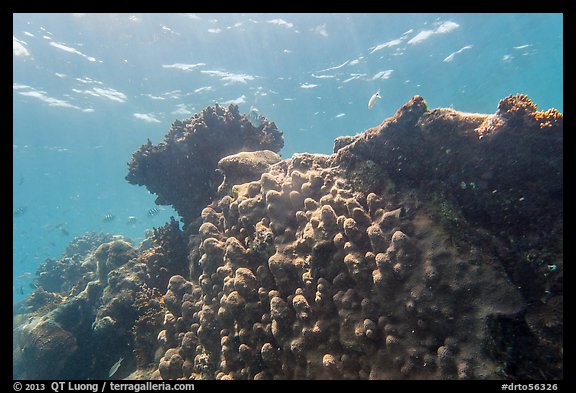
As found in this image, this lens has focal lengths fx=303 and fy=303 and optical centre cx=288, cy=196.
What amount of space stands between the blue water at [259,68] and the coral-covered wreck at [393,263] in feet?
47.4

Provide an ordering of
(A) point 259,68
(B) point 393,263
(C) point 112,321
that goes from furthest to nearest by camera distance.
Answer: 1. (A) point 259,68
2. (C) point 112,321
3. (B) point 393,263

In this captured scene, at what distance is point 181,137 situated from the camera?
9.52 meters

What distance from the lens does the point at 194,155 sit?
9258 millimetres

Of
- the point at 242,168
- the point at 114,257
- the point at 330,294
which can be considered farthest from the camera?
the point at 114,257

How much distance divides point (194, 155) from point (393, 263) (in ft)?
23.2

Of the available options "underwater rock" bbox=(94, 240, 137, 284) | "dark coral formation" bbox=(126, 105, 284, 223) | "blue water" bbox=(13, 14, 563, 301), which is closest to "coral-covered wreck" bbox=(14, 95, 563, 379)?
"dark coral formation" bbox=(126, 105, 284, 223)

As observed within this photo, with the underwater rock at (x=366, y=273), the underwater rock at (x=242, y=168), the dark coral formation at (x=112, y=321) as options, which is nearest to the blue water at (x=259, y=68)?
the underwater rock at (x=242, y=168)

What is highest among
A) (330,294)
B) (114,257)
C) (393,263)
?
(114,257)

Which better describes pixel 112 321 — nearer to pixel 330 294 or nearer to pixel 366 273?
pixel 330 294

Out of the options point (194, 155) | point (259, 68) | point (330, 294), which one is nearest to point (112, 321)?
point (194, 155)
